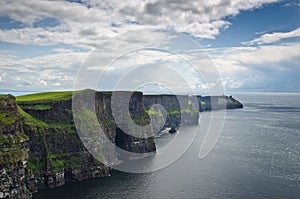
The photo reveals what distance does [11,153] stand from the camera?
276 ft

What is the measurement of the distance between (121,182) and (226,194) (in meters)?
39.2

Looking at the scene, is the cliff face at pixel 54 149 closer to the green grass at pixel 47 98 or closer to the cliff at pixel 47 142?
the cliff at pixel 47 142

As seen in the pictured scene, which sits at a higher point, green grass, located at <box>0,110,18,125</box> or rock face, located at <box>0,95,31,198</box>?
green grass, located at <box>0,110,18,125</box>

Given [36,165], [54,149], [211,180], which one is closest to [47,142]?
[54,149]

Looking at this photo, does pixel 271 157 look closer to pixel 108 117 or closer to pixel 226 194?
pixel 226 194

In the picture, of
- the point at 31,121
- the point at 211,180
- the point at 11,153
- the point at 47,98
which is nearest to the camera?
the point at 11,153

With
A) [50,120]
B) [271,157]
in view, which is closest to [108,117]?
[50,120]

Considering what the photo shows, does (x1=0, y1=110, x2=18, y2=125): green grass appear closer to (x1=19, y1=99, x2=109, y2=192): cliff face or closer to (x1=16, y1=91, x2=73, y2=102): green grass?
(x1=19, y1=99, x2=109, y2=192): cliff face

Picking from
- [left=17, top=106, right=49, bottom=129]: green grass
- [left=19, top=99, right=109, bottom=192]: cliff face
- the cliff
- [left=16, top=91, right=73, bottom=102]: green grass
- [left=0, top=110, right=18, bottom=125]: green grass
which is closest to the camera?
the cliff

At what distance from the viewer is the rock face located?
81188 millimetres

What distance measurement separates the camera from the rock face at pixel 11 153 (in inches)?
3196

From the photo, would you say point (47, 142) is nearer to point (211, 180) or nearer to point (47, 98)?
point (47, 98)

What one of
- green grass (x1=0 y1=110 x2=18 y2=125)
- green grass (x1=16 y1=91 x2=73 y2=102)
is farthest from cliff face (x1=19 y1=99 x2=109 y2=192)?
green grass (x1=0 y1=110 x2=18 y2=125)

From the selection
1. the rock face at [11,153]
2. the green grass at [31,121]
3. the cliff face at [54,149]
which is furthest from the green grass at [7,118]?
the green grass at [31,121]
